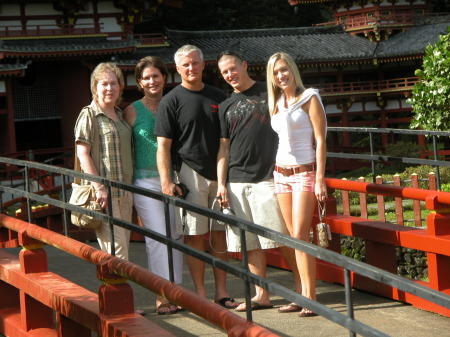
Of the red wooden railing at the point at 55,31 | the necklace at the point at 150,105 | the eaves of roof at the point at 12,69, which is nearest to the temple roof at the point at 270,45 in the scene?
the red wooden railing at the point at 55,31

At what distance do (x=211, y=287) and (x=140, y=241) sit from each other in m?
2.60

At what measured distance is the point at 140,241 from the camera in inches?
369

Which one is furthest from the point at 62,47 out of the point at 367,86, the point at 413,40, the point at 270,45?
the point at 413,40

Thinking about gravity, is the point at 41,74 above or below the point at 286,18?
below

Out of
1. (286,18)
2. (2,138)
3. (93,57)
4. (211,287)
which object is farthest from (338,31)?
(211,287)

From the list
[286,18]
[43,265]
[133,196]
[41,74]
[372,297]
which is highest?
[286,18]

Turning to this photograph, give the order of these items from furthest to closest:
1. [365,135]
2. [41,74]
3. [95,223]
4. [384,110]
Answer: [365,135]
[384,110]
[41,74]
[95,223]

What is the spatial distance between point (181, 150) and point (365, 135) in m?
34.2

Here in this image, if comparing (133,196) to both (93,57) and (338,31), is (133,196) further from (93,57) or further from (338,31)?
(338,31)

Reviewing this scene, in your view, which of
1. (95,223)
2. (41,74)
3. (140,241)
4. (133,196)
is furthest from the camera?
(41,74)

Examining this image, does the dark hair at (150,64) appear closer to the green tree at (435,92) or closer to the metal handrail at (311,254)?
the metal handrail at (311,254)

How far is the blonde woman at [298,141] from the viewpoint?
18.5ft

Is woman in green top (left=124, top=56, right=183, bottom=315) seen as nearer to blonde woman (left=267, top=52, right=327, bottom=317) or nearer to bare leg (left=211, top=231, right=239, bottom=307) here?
bare leg (left=211, top=231, right=239, bottom=307)

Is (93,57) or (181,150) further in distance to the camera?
(93,57)
